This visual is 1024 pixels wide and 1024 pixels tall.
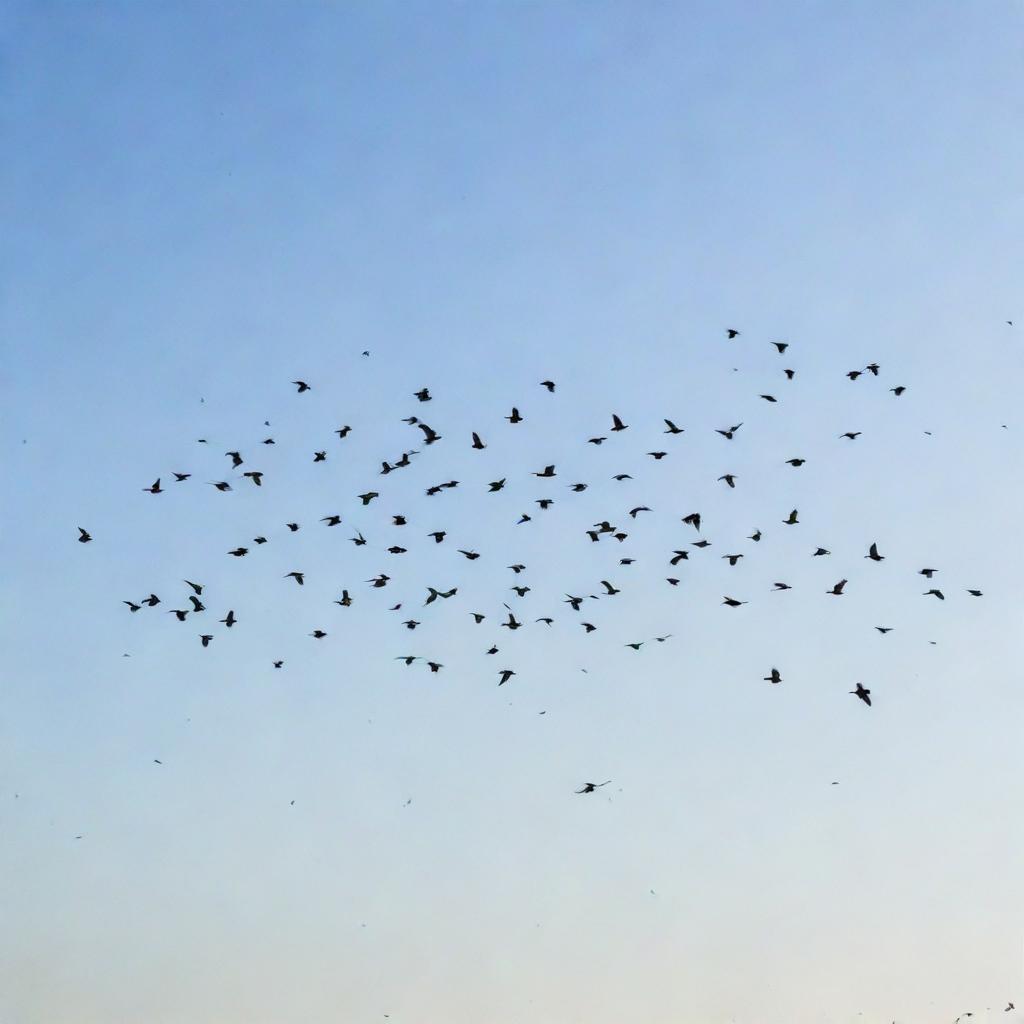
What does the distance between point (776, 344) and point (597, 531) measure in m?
9.83

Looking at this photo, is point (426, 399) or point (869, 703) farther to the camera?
point (426, 399)

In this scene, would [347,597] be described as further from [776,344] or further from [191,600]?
[776,344]

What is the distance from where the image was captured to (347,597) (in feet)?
147

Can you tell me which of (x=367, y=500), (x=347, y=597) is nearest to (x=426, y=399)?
(x=367, y=500)

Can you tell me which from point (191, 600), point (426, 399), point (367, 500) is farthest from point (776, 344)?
point (191, 600)

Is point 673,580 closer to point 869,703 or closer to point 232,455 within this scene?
point 869,703

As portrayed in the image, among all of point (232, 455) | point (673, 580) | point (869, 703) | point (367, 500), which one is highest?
point (232, 455)

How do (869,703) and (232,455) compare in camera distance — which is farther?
(232,455)

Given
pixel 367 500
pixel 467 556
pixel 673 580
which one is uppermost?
pixel 367 500

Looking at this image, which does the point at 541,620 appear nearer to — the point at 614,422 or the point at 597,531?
the point at 597,531

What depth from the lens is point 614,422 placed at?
44.0 metres

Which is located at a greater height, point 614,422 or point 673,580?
point 614,422

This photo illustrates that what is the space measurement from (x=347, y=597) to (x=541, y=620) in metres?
7.55

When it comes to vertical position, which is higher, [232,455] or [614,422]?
[232,455]
